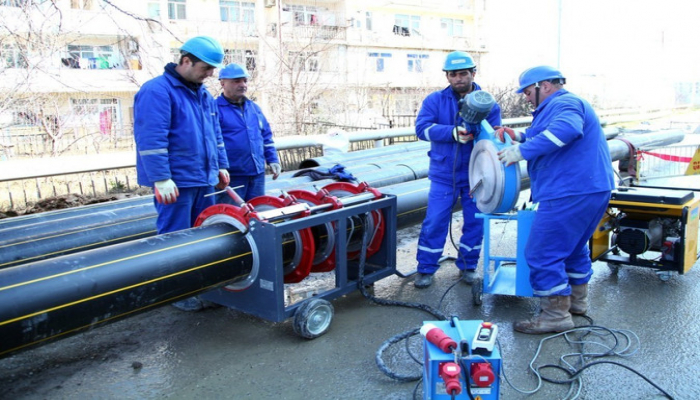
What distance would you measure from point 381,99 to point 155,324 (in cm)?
1874

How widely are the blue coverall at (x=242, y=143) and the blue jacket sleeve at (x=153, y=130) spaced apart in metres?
1.03

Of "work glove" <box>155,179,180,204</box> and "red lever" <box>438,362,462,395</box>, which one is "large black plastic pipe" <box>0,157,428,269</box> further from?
"red lever" <box>438,362,462,395</box>

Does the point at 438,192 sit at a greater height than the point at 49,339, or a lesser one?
greater

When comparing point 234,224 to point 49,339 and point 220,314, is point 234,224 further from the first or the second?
point 49,339

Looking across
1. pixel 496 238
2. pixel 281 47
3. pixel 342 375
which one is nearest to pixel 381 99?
pixel 281 47

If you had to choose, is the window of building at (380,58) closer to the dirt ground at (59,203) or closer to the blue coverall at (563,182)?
the dirt ground at (59,203)

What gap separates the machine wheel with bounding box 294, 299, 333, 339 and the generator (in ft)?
7.57

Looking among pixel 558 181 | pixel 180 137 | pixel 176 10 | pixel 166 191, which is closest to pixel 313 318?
pixel 166 191

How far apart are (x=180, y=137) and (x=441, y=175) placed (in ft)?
6.70

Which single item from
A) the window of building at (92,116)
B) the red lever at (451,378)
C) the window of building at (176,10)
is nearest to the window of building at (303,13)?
the window of building at (176,10)

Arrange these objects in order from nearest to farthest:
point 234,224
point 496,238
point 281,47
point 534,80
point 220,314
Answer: point 234,224
point 534,80
point 220,314
point 496,238
point 281,47

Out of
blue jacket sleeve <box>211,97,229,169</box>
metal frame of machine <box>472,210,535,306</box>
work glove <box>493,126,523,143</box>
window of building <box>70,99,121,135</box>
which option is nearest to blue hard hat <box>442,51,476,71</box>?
work glove <box>493,126,523,143</box>

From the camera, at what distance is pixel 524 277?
12.8 ft

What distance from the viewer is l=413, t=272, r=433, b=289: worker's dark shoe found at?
4523 millimetres
